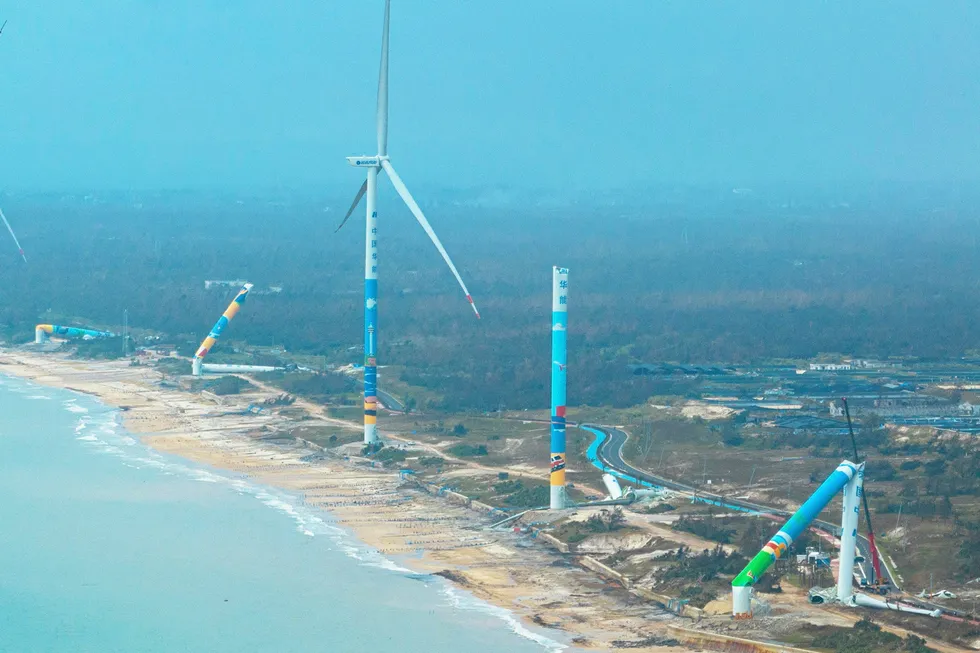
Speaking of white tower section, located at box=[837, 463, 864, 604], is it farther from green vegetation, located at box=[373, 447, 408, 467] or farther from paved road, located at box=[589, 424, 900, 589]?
green vegetation, located at box=[373, 447, 408, 467]

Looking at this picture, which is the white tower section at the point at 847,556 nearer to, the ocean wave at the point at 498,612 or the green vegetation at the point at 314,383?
the ocean wave at the point at 498,612

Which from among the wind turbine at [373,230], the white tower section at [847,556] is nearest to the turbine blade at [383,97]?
the wind turbine at [373,230]

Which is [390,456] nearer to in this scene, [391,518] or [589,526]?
[391,518]

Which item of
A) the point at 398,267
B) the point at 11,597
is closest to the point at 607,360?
the point at 11,597

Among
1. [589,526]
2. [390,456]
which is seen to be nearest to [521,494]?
[589,526]

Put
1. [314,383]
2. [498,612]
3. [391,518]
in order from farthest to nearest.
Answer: [314,383] < [391,518] < [498,612]

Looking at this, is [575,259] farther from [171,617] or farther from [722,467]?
[171,617]
